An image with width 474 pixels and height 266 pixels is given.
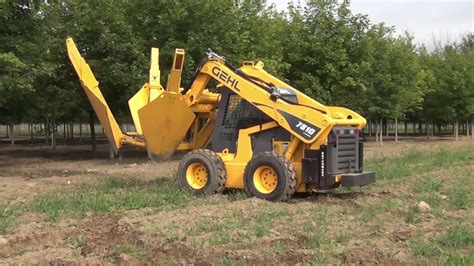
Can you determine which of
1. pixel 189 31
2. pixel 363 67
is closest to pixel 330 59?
pixel 363 67

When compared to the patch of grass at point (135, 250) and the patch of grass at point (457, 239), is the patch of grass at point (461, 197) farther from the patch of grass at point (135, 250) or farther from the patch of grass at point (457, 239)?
the patch of grass at point (135, 250)

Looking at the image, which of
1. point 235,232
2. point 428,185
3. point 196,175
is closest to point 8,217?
point 235,232

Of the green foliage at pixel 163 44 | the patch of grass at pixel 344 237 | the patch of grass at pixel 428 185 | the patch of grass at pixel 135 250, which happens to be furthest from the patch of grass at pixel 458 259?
the green foliage at pixel 163 44

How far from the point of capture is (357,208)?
10.0 meters

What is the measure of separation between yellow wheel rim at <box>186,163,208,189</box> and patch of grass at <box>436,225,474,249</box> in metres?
5.29

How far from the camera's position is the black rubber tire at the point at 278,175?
10.6 metres

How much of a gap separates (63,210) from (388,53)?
26.1 m

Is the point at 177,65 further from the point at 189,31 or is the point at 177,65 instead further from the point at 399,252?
the point at 189,31

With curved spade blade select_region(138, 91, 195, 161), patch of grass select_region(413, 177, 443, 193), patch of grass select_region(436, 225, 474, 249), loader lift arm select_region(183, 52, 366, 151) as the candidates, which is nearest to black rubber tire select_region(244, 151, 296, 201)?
loader lift arm select_region(183, 52, 366, 151)

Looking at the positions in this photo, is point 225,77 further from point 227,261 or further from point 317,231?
point 227,261

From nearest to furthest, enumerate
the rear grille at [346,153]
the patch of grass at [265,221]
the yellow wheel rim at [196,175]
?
the patch of grass at [265,221] < the rear grille at [346,153] < the yellow wheel rim at [196,175]

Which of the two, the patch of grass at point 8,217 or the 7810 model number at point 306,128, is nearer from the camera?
the patch of grass at point 8,217

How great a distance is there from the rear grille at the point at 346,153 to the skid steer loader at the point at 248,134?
0.06ft

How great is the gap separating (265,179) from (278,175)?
16.7 inches
